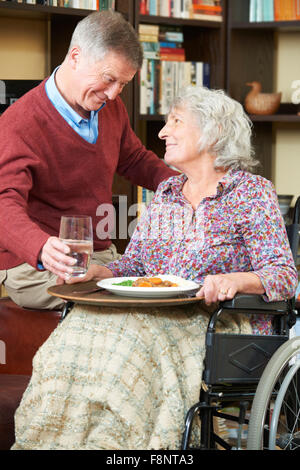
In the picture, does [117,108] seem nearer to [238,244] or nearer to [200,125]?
[200,125]

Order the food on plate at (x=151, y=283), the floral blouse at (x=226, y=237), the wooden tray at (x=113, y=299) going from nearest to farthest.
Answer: the wooden tray at (x=113, y=299) < the food on plate at (x=151, y=283) < the floral blouse at (x=226, y=237)

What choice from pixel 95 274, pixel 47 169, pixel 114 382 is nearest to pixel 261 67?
pixel 47 169

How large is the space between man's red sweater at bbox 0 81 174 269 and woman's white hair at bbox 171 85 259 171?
56 cm

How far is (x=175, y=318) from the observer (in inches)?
76.2

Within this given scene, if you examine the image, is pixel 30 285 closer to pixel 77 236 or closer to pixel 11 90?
pixel 77 236

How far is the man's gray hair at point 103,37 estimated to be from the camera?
245 cm

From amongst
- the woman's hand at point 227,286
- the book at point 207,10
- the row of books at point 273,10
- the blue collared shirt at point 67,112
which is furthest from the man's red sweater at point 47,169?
the row of books at point 273,10

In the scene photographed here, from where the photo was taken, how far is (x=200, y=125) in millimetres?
2213

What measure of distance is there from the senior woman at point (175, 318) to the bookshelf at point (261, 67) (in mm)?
1766

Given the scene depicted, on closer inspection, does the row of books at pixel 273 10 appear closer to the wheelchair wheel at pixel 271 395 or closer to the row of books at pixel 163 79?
the row of books at pixel 163 79

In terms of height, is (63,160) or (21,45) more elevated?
(21,45)

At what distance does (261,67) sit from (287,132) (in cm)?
39

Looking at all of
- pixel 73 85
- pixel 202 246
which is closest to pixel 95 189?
pixel 73 85

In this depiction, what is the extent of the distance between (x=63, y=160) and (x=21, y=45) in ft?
4.27
